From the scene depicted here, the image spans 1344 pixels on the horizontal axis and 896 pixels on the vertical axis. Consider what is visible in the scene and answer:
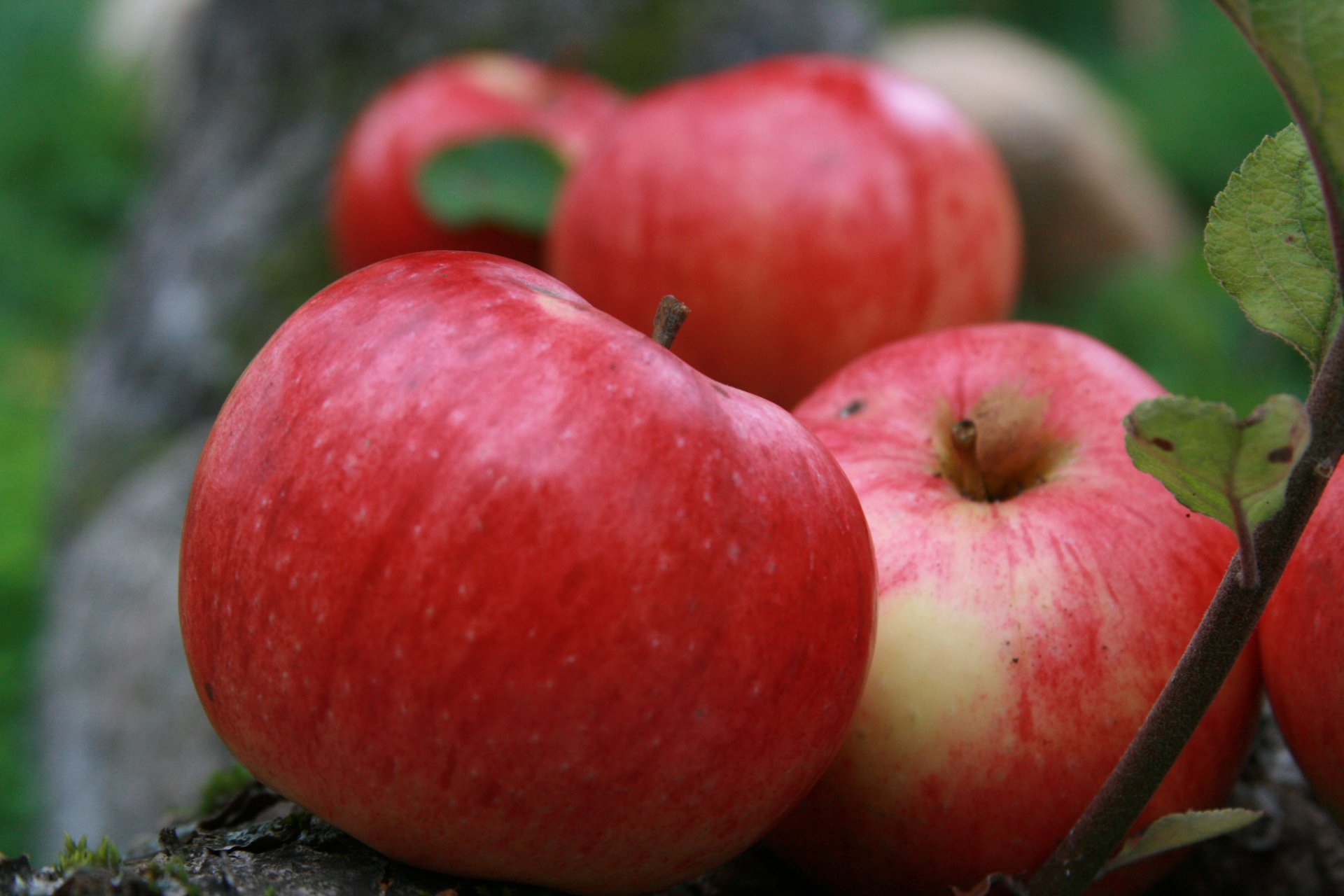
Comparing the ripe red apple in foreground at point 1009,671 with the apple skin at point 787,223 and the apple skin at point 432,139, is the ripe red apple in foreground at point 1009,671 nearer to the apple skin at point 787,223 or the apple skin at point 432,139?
the apple skin at point 787,223

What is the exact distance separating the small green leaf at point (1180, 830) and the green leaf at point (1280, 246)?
218 mm

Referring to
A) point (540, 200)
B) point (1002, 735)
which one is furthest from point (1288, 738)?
point (540, 200)

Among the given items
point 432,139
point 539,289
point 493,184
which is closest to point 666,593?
point 539,289

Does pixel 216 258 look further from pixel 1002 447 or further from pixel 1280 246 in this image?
pixel 1280 246

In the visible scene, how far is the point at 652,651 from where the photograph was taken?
20.4 inches

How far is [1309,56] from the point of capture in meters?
0.46

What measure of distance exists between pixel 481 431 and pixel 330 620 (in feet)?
0.36

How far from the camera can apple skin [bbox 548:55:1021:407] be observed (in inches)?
40.4

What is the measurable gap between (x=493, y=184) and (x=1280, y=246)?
98 cm

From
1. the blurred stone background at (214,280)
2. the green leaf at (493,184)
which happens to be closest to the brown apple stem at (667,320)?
the blurred stone background at (214,280)

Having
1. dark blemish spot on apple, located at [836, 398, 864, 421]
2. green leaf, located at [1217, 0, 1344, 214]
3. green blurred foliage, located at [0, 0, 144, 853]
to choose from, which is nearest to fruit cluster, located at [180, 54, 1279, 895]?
dark blemish spot on apple, located at [836, 398, 864, 421]

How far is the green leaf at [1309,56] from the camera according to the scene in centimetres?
45

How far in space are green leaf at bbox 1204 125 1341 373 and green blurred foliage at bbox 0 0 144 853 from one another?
2.25 m

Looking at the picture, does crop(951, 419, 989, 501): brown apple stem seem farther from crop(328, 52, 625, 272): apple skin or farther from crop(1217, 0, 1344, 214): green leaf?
crop(328, 52, 625, 272): apple skin
